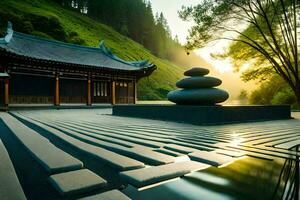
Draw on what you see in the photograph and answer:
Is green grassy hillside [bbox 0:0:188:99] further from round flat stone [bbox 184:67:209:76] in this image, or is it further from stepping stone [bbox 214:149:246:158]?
stepping stone [bbox 214:149:246:158]

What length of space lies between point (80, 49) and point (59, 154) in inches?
890

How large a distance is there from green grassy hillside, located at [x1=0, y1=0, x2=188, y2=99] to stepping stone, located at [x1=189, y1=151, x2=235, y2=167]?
35.9m

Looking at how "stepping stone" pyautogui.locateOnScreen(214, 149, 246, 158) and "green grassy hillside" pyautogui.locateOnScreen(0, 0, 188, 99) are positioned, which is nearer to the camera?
"stepping stone" pyautogui.locateOnScreen(214, 149, 246, 158)

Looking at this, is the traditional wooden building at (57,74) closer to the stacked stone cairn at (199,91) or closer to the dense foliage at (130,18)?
the stacked stone cairn at (199,91)

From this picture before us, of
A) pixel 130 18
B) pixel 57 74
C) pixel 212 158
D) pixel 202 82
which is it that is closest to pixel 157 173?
pixel 212 158

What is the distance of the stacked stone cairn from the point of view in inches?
274

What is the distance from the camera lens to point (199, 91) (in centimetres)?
706

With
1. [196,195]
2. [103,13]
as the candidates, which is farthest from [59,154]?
[103,13]

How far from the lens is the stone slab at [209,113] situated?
5.84 m

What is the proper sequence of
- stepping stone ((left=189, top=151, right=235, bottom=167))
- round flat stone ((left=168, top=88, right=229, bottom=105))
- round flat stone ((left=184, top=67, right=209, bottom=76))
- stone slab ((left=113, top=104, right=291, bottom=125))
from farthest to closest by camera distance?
round flat stone ((left=184, top=67, right=209, bottom=76)) < round flat stone ((left=168, top=88, right=229, bottom=105)) < stone slab ((left=113, top=104, right=291, bottom=125)) < stepping stone ((left=189, top=151, right=235, bottom=167))

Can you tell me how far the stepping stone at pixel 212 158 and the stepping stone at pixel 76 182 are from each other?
113 cm

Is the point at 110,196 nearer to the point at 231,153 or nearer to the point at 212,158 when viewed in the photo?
the point at 212,158

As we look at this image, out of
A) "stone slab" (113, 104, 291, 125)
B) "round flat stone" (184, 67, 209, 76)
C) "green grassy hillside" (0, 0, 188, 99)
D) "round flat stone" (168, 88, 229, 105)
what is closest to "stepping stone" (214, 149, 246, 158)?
"stone slab" (113, 104, 291, 125)

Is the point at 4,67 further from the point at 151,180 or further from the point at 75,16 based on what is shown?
the point at 75,16
